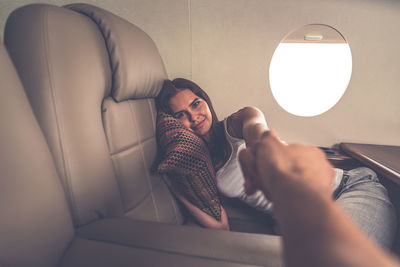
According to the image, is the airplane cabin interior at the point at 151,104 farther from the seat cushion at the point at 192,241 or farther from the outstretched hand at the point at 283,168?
the outstretched hand at the point at 283,168

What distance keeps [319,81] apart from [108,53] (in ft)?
3.87

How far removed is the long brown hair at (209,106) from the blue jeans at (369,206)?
1.76 feet

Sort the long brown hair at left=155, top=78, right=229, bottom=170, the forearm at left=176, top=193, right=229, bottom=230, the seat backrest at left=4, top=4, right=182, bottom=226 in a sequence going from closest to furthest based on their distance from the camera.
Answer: the seat backrest at left=4, top=4, right=182, bottom=226 < the forearm at left=176, top=193, right=229, bottom=230 < the long brown hair at left=155, top=78, right=229, bottom=170

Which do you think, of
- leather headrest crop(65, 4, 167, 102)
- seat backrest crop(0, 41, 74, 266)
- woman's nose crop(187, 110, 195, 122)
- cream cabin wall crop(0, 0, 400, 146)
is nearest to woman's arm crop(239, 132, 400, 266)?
seat backrest crop(0, 41, 74, 266)

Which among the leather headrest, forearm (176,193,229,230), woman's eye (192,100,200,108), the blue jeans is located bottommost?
forearm (176,193,229,230)

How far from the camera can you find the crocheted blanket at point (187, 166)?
708mm

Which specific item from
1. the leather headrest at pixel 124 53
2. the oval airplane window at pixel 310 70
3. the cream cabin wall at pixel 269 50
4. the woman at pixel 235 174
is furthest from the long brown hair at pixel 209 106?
the oval airplane window at pixel 310 70

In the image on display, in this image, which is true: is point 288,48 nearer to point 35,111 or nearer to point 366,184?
point 366,184

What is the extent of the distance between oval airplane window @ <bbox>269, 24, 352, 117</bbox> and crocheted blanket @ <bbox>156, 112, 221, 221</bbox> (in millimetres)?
724

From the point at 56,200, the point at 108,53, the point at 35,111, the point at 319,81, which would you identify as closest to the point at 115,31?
the point at 108,53

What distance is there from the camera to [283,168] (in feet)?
0.72

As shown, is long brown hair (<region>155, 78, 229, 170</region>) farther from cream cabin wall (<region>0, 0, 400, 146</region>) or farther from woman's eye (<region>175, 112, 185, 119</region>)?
cream cabin wall (<region>0, 0, 400, 146</region>)

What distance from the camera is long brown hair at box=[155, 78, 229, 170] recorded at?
0.89 metres

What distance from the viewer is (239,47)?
114 centimetres
